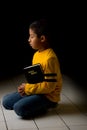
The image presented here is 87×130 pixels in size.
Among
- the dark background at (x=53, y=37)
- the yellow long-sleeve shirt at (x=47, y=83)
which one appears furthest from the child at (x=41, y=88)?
the dark background at (x=53, y=37)

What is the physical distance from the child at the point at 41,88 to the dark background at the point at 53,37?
1.12 metres

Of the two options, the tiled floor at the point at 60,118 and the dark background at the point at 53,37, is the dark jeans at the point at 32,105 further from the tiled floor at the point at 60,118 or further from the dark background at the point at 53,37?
the dark background at the point at 53,37

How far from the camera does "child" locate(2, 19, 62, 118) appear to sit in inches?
94.8

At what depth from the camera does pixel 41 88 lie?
2.41 m

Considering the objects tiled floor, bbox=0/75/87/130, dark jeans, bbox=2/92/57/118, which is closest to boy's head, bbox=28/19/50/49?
dark jeans, bbox=2/92/57/118

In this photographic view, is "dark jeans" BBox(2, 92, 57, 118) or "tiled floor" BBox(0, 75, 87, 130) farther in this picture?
"dark jeans" BBox(2, 92, 57, 118)

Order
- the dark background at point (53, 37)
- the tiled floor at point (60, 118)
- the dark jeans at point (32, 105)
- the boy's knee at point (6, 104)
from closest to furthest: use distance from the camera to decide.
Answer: the tiled floor at point (60, 118), the dark jeans at point (32, 105), the boy's knee at point (6, 104), the dark background at point (53, 37)

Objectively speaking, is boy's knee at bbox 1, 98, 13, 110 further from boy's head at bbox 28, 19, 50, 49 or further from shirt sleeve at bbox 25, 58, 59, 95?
boy's head at bbox 28, 19, 50, 49

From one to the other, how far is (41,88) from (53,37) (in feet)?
4.86

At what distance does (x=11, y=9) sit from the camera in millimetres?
3756

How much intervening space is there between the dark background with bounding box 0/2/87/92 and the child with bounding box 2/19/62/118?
3.68ft

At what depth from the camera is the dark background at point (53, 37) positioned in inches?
147

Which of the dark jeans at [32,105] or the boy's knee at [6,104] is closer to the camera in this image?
the dark jeans at [32,105]

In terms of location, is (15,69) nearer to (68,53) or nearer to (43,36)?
(68,53)
